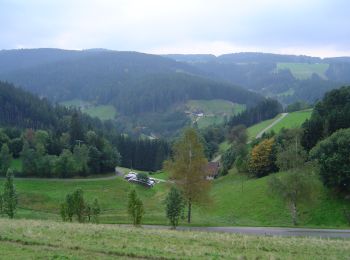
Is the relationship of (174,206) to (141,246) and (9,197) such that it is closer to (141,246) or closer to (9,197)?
(141,246)

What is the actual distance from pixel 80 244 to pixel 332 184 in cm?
4012

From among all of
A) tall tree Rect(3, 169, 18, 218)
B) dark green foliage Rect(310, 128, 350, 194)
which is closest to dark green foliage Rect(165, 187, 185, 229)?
tall tree Rect(3, 169, 18, 218)

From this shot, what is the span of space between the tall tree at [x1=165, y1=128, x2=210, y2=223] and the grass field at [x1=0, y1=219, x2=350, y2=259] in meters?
16.3

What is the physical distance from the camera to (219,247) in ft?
78.8

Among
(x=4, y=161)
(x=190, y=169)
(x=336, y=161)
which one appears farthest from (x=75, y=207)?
(x=4, y=161)

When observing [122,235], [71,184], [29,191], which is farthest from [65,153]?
[122,235]

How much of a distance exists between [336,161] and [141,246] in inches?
1454

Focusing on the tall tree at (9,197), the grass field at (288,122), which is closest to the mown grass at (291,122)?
the grass field at (288,122)

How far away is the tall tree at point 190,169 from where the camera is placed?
1780 inches

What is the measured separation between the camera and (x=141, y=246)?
22.9m

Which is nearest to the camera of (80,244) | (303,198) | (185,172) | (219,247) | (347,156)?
(80,244)

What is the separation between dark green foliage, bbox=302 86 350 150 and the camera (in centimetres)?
7225

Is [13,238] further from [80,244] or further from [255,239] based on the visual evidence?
[255,239]

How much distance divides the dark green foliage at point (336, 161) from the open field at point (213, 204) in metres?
2.07
